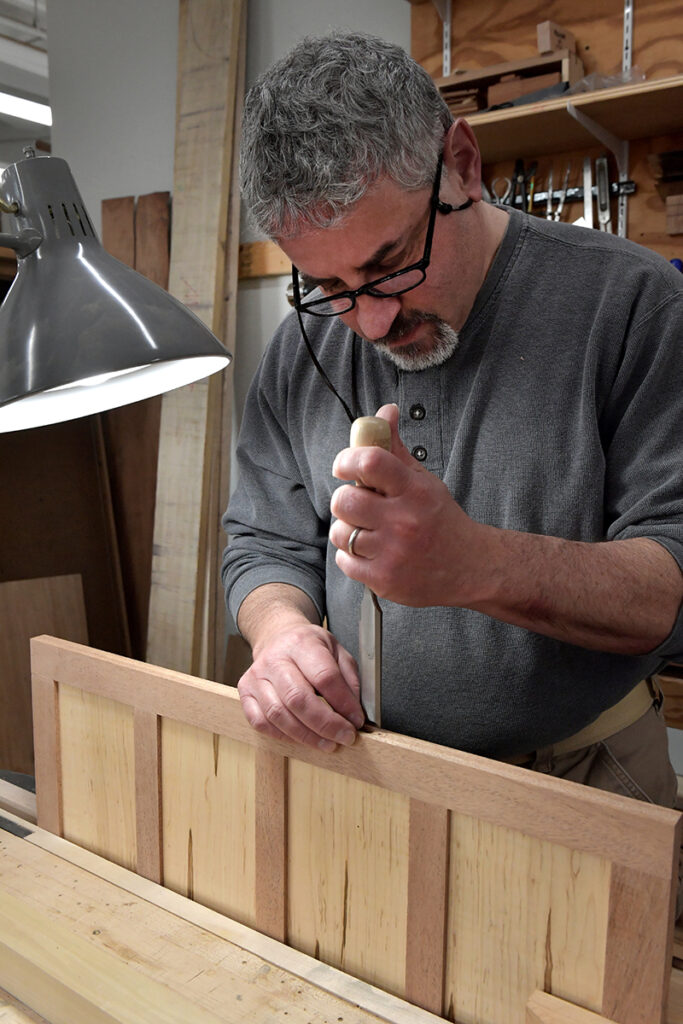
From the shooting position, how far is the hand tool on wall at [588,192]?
236 cm

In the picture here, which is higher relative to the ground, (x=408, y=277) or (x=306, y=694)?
(x=408, y=277)

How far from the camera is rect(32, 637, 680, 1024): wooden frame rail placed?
0.75 meters

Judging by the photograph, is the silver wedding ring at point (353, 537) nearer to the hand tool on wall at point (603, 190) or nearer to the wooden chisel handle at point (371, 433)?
the wooden chisel handle at point (371, 433)

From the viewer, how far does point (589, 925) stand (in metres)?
0.77

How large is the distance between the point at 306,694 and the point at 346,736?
7 cm

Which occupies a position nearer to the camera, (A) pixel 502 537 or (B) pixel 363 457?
(B) pixel 363 457

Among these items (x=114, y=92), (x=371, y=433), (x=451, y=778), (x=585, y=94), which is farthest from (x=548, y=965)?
(x=114, y=92)

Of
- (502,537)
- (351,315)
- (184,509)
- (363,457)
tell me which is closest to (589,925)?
(502,537)

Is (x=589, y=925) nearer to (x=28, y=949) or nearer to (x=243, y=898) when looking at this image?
(x=243, y=898)

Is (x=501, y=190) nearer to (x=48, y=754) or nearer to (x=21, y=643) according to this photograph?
(x=48, y=754)

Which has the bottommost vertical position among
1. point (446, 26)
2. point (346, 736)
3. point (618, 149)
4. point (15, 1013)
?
point (15, 1013)

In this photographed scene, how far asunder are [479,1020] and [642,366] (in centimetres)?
79

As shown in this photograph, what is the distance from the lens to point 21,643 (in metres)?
2.91

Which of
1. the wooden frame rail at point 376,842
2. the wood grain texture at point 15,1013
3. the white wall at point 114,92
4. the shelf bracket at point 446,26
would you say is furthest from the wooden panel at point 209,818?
the white wall at point 114,92
